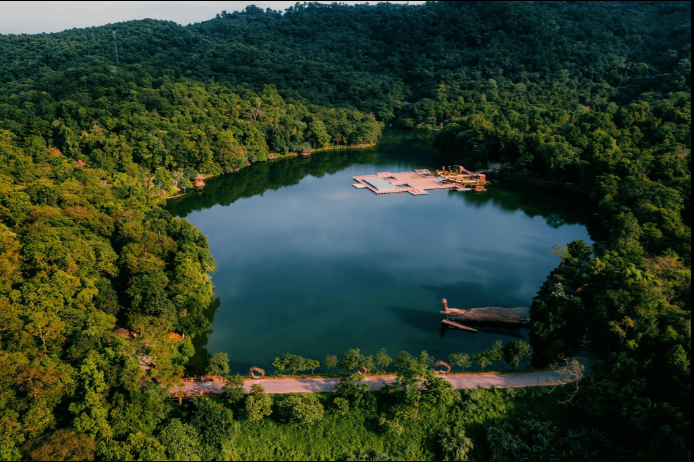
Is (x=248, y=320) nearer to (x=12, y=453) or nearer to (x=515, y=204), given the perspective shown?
(x=12, y=453)

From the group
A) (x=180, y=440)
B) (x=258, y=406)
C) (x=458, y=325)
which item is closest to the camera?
(x=180, y=440)

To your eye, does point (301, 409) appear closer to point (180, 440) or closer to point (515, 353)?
point (180, 440)

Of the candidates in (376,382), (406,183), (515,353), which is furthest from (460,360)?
(406,183)

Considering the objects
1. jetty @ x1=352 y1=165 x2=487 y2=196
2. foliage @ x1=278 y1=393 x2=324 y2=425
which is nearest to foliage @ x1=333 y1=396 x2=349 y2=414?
foliage @ x1=278 y1=393 x2=324 y2=425

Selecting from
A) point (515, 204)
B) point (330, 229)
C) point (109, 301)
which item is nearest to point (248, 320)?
point (109, 301)

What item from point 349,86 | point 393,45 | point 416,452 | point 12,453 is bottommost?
point 416,452

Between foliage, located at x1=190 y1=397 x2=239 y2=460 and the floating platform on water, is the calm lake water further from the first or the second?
foliage, located at x1=190 y1=397 x2=239 y2=460

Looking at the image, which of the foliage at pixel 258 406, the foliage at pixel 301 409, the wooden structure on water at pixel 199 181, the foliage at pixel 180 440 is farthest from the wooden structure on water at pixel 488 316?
the wooden structure on water at pixel 199 181
